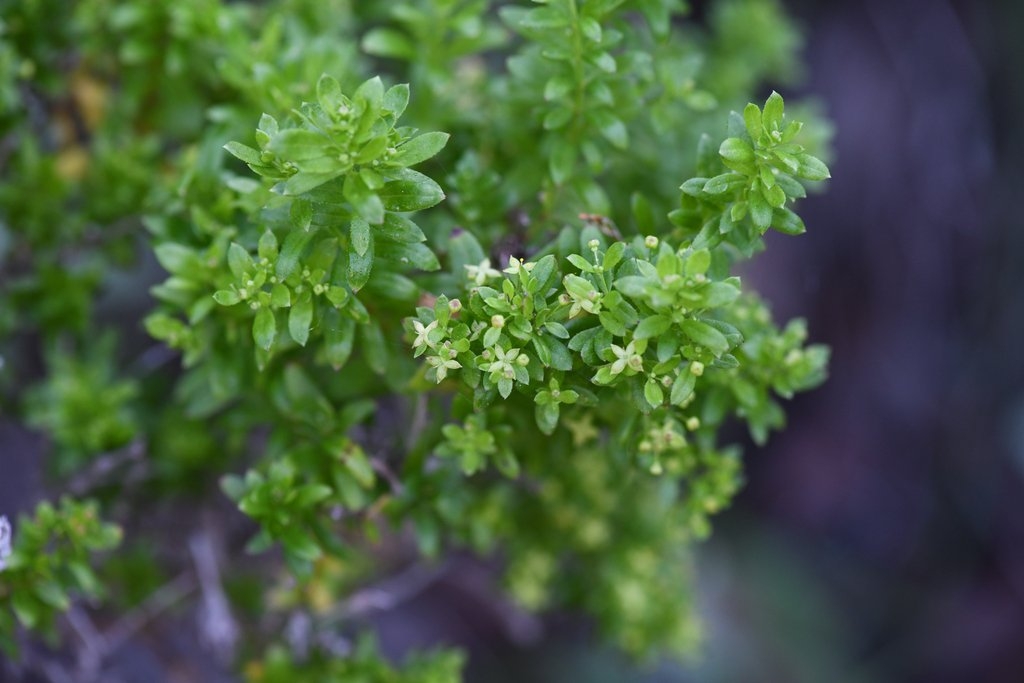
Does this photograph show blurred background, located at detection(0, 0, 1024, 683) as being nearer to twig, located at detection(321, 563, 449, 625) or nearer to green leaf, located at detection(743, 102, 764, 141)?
twig, located at detection(321, 563, 449, 625)

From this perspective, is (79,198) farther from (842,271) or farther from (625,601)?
(842,271)

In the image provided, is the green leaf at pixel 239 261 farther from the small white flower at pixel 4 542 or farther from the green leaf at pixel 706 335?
the green leaf at pixel 706 335

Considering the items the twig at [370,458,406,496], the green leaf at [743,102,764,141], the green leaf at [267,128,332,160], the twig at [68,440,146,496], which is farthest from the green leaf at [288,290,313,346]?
the twig at [68,440,146,496]

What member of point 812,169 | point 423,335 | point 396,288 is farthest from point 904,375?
point 423,335

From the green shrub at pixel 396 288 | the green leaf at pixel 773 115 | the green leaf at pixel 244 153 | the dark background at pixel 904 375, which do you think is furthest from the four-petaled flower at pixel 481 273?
the dark background at pixel 904 375

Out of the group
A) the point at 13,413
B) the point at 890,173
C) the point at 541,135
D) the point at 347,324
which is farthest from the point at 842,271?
the point at 13,413

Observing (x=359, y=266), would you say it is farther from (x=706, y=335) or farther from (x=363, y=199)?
(x=706, y=335)
